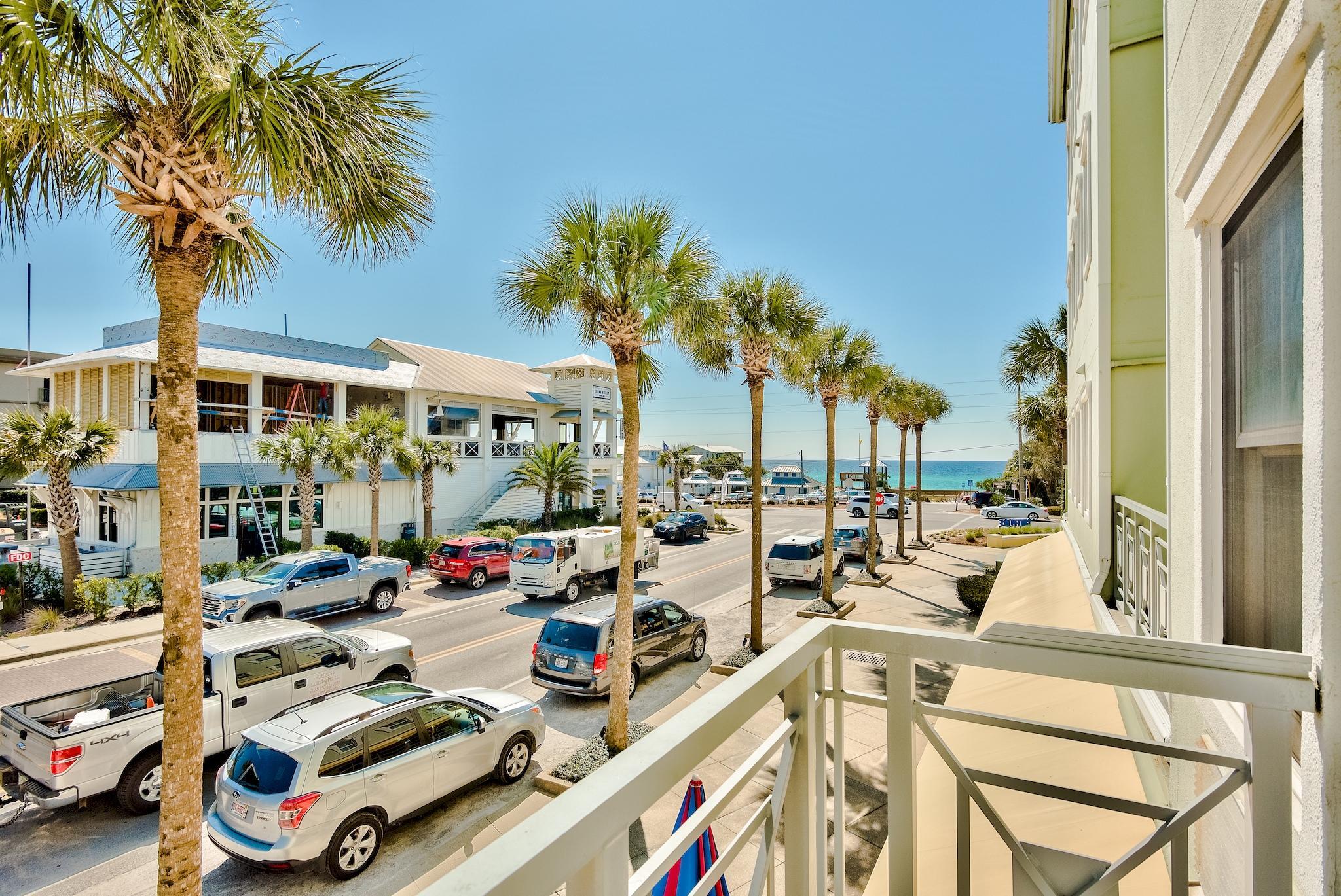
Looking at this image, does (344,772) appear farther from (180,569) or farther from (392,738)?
(180,569)

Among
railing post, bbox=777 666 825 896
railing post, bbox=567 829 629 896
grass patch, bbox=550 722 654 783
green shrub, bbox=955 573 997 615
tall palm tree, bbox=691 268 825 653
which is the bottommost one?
grass patch, bbox=550 722 654 783

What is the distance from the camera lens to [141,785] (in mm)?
7727

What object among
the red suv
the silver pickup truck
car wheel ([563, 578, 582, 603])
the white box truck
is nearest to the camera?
the silver pickup truck

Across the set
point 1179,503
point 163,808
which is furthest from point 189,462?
point 1179,503

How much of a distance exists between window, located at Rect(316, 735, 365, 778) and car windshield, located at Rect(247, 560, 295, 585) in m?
10.7

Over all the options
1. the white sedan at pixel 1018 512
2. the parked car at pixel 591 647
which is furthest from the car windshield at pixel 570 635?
the white sedan at pixel 1018 512

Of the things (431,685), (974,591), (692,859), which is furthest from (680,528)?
(692,859)

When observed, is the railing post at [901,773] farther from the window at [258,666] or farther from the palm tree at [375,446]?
the palm tree at [375,446]

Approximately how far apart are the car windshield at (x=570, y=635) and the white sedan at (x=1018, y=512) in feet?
118

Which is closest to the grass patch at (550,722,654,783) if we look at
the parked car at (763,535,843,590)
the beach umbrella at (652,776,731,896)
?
the beach umbrella at (652,776,731,896)

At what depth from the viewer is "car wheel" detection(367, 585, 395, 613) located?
17.7m

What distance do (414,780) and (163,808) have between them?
269cm

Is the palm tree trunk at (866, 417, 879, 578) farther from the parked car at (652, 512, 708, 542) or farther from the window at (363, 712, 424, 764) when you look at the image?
the window at (363, 712, 424, 764)

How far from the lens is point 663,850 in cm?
134
